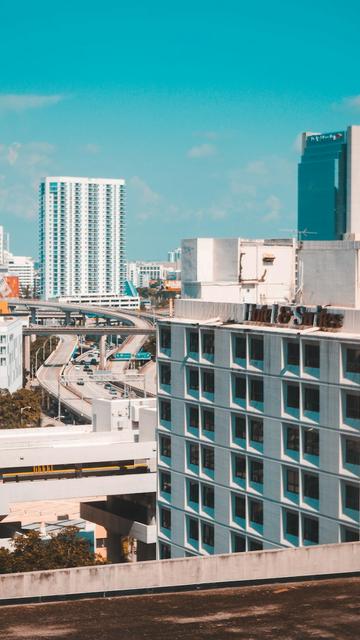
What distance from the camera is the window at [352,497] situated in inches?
1294

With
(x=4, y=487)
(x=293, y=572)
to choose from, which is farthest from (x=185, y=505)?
(x=293, y=572)

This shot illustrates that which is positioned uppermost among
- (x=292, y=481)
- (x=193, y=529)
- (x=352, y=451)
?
(x=352, y=451)

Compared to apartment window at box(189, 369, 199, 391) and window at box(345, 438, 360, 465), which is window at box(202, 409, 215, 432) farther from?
window at box(345, 438, 360, 465)

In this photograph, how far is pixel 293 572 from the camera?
Answer: 24.9 m

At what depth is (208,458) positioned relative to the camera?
39.1 m

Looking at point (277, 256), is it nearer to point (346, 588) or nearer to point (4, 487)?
point (4, 487)

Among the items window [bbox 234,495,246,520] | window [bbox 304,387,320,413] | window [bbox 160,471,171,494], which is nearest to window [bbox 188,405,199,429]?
window [bbox 160,471,171,494]

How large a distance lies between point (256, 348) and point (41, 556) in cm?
1210

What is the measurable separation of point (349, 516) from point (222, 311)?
31.9 feet

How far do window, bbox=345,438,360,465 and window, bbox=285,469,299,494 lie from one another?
221 centimetres

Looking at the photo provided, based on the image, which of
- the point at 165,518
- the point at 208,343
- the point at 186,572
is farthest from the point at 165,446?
the point at 186,572

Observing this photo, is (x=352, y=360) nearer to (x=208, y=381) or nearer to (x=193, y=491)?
(x=208, y=381)

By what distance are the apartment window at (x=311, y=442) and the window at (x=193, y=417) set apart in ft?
19.8

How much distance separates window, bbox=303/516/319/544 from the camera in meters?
34.3
